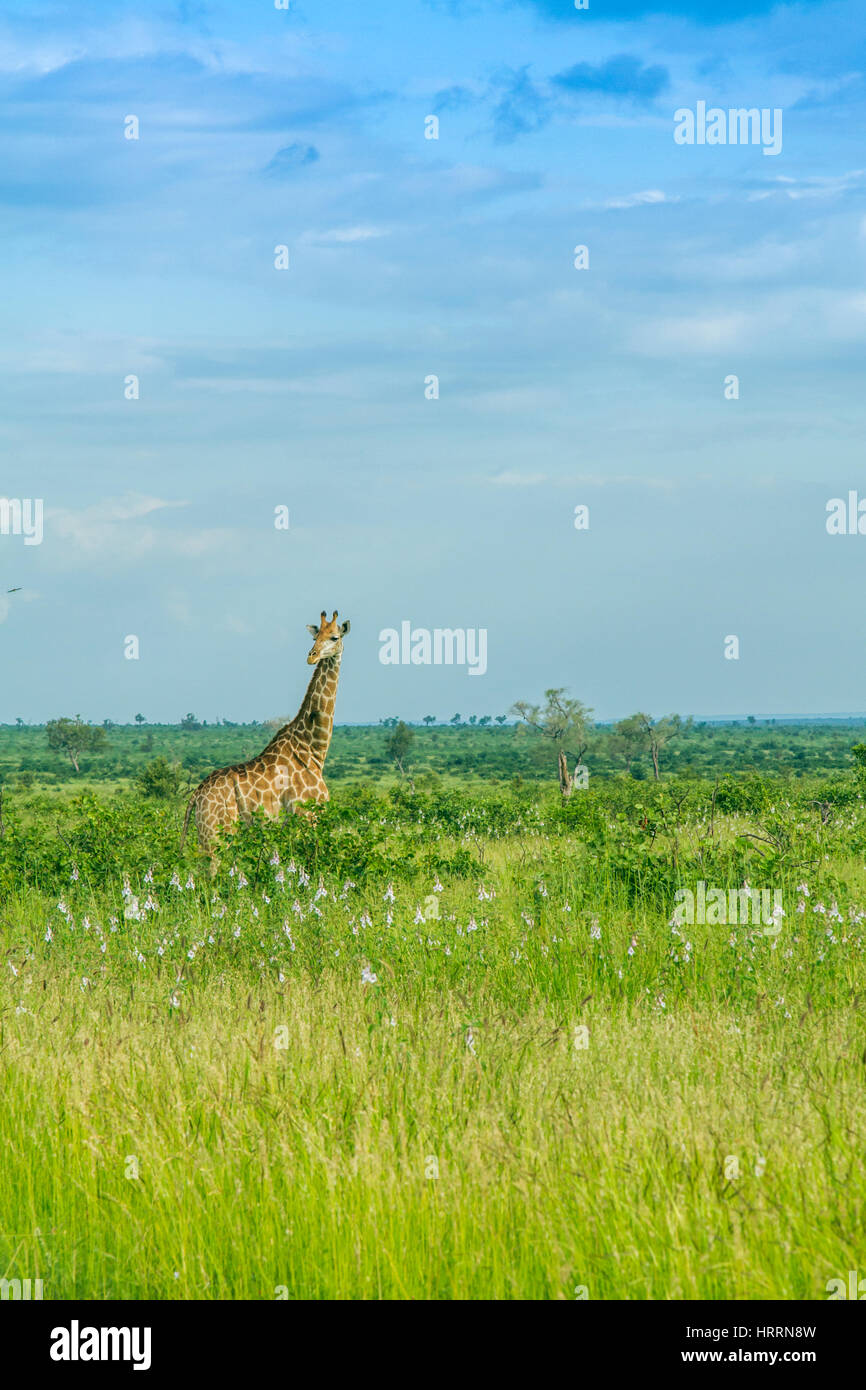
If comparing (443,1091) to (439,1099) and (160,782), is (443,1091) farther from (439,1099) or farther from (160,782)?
(160,782)

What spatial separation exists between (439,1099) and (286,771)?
9.56m

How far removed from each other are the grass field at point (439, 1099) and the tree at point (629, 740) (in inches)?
2702

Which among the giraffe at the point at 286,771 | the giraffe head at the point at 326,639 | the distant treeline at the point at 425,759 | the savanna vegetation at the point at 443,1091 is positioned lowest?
the savanna vegetation at the point at 443,1091

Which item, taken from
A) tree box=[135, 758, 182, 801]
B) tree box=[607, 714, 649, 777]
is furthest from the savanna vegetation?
tree box=[607, 714, 649, 777]

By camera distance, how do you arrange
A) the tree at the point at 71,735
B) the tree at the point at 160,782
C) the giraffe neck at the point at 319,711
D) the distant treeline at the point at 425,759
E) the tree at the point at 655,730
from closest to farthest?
1. the giraffe neck at the point at 319,711
2. the tree at the point at 160,782
3. the distant treeline at the point at 425,759
4. the tree at the point at 655,730
5. the tree at the point at 71,735

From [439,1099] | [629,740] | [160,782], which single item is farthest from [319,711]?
[629,740]

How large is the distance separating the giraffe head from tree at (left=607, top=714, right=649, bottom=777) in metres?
63.1

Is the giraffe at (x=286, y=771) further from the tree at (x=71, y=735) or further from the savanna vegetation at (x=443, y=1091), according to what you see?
the tree at (x=71, y=735)

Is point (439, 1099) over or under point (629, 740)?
under

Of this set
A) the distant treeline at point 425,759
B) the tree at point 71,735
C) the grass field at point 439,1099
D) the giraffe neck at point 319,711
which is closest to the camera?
the grass field at point 439,1099

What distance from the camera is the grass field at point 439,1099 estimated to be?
4.42 m

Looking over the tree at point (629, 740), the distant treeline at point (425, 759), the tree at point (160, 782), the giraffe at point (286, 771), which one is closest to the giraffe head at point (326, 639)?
the giraffe at point (286, 771)

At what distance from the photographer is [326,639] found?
52.3 feet

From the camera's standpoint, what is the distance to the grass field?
14.5 ft
